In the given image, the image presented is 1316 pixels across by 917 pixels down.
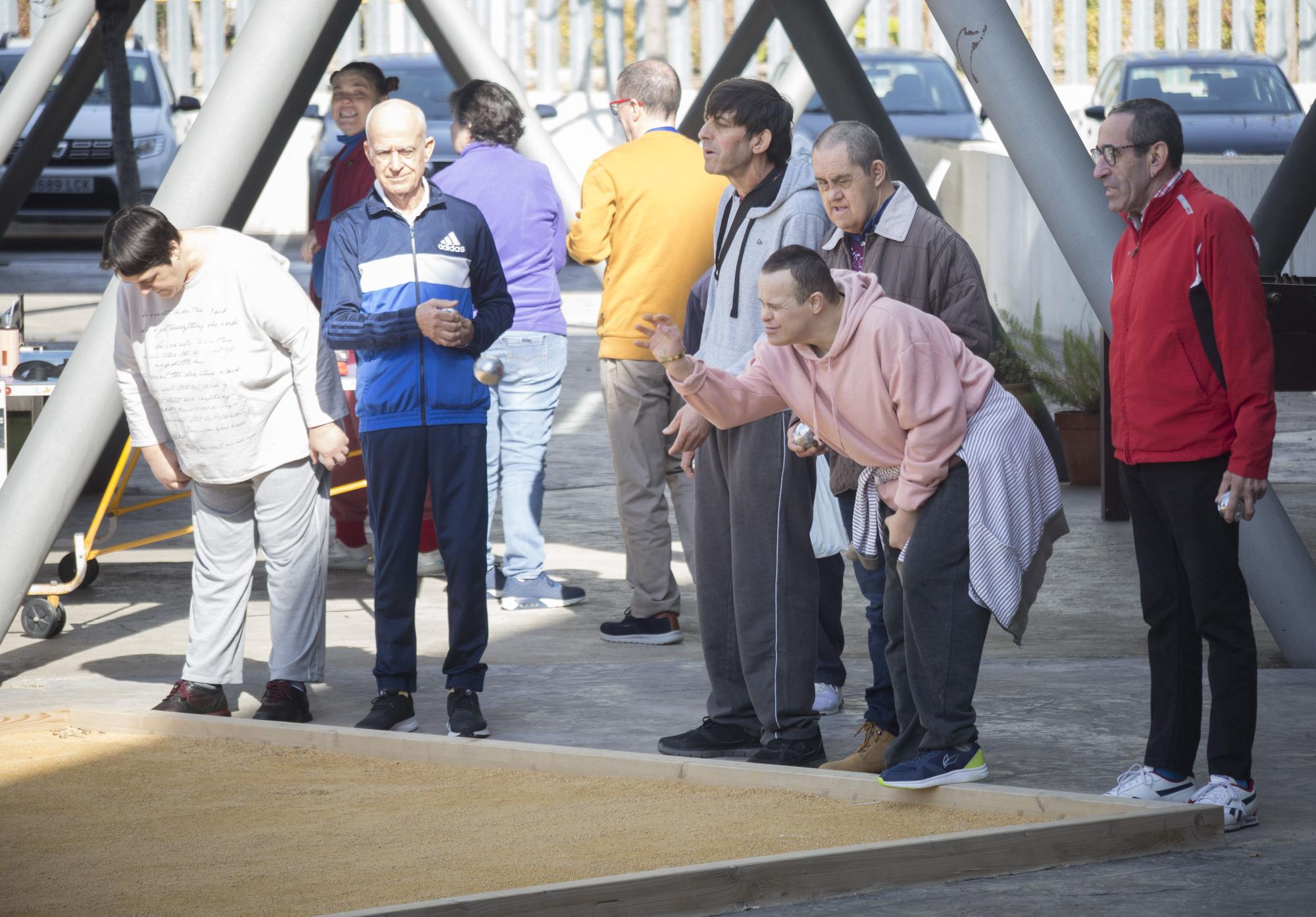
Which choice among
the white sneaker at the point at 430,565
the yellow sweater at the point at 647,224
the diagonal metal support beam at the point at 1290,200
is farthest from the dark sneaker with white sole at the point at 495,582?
the diagonal metal support beam at the point at 1290,200

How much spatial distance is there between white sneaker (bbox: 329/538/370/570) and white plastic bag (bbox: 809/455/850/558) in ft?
12.4

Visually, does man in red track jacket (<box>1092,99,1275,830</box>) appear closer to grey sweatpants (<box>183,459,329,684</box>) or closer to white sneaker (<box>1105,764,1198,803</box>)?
white sneaker (<box>1105,764,1198,803</box>)

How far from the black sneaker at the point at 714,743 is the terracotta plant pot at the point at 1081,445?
18.1 feet

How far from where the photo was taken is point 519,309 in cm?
786

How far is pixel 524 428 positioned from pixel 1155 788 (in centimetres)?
373

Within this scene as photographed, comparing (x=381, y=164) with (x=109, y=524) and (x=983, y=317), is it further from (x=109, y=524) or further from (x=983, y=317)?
(x=109, y=524)

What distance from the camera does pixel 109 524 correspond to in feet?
26.7

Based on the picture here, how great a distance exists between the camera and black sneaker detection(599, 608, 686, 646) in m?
7.33

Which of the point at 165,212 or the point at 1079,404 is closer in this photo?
the point at 165,212

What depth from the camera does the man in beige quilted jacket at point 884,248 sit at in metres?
5.21

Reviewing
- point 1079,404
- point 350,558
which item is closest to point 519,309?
point 350,558

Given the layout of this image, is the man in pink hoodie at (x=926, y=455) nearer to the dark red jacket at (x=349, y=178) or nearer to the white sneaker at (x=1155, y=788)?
the white sneaker at (x=1155, y=788)

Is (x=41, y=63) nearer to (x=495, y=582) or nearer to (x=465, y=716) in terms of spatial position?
(x=495, y=582)

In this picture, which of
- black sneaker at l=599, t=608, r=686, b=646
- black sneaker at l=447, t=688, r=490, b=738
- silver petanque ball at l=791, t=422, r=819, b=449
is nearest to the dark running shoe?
black sneaker at l=447, t=688, r=490, b=738
